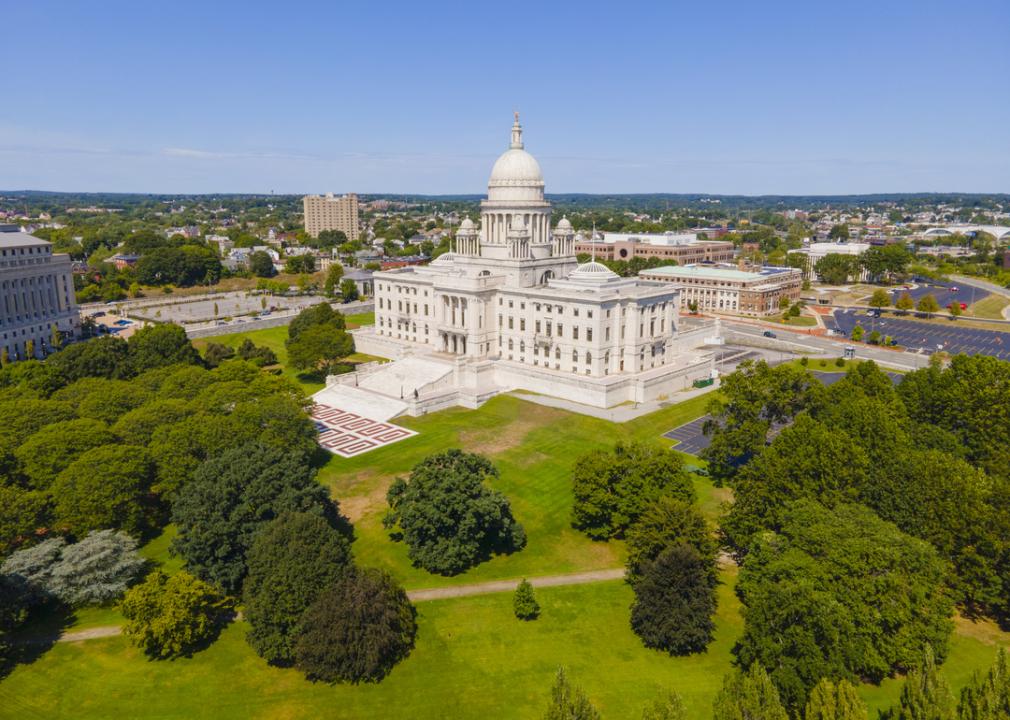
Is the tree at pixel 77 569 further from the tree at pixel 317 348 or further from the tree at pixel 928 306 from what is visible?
the tree at pixel 928 306

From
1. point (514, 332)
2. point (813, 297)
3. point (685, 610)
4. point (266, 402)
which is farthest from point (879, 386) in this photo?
point (813, 297)

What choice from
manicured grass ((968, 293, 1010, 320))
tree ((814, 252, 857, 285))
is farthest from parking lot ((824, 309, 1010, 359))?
tree ((814, 252, 857, 285))

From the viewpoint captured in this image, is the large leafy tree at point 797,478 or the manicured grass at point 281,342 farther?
the manicured grass at point 281,342

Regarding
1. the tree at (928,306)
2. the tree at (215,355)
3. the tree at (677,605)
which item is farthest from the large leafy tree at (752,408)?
the tree at (928,306)

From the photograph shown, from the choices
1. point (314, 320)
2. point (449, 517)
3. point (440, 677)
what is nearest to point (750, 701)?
point (440, 677)

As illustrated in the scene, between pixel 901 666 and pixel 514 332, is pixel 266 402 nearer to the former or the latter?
pixel 514 332

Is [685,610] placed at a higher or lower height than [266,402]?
lower

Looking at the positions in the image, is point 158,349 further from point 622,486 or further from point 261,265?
point 261,265

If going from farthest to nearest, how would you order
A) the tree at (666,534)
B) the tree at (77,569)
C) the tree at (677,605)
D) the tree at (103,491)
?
the tree at (103,491) → the tree at (666,534) → the tree at (77,569) → the tree at (677,605)
